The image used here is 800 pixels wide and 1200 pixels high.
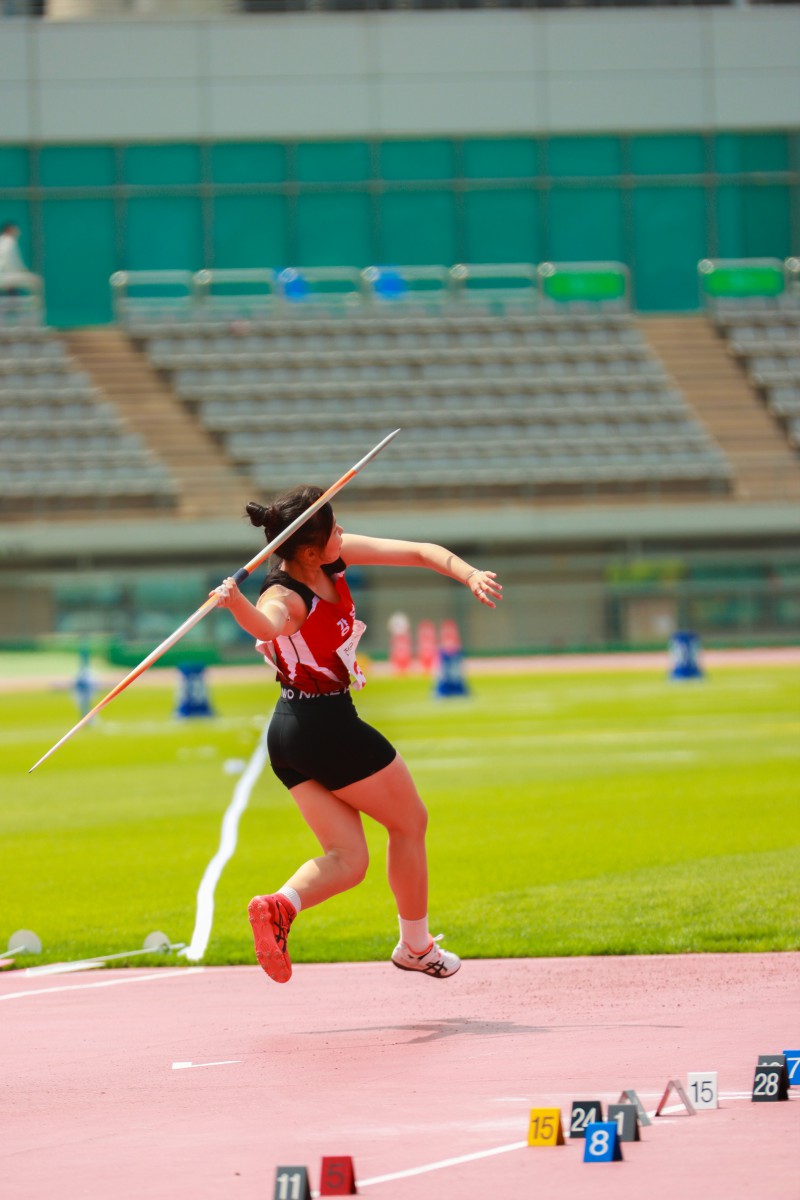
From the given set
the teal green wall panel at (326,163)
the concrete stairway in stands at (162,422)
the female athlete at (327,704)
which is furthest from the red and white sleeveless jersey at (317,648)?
the teal green wall panel at (326,163)

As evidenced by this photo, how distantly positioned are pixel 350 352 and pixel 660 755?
30.8m

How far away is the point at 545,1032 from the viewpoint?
23.0 ft

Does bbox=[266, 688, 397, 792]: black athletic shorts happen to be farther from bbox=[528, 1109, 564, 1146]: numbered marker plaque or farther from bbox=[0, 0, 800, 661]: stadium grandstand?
bbox=[0, 0, 800, 661]: stadium grandstand

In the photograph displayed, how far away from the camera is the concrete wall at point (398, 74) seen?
5194 cm

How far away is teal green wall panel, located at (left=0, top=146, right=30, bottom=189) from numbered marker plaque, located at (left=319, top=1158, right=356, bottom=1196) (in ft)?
164

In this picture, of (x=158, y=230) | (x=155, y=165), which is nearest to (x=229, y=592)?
(x=158, y=230)

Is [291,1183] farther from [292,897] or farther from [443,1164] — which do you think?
[292,897]

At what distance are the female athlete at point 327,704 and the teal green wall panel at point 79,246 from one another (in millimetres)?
45286

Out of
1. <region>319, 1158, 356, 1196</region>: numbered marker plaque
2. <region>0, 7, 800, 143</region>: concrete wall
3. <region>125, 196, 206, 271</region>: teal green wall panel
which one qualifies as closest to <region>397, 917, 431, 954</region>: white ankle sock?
<region>319, 1158, 356, 1196</region>: numbered marker plaque

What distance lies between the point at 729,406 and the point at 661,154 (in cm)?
879

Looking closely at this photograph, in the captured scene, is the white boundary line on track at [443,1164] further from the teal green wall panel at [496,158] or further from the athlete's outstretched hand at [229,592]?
the teal green wall panel at [496,158]

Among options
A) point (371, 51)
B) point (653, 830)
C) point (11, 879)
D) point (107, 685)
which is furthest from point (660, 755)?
point (371, 51)

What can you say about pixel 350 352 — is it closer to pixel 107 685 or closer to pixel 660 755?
pixel 107 685

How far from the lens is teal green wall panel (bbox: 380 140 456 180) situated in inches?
2072
